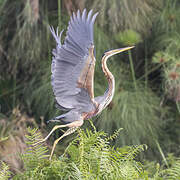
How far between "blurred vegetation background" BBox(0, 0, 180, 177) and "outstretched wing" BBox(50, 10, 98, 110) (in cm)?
160

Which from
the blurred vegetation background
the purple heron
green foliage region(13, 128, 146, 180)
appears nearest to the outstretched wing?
the purple heron

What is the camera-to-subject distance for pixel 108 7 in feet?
11.9

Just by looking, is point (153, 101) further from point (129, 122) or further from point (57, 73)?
point (57, 73)

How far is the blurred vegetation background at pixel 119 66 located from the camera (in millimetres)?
3459

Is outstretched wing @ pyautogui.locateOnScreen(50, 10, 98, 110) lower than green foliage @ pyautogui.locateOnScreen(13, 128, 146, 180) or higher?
higher

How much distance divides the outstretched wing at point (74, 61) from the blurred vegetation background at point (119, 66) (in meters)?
1.60

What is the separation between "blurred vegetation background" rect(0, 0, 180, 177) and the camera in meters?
3.46

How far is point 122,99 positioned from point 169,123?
0.65 metres

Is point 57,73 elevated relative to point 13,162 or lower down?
elevated

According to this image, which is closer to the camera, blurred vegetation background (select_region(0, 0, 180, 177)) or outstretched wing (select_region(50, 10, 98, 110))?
outstretched wing (select_region(50, 10, 98, 110))

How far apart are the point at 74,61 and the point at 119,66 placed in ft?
6.73

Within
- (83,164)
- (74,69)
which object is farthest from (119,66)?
(83,164)

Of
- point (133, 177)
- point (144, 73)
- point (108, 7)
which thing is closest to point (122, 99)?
point (144, 73)

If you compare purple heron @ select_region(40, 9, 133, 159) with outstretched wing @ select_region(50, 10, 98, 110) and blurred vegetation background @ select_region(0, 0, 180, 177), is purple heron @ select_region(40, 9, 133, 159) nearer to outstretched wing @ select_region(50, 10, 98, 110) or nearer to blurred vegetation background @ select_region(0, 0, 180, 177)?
outstretched wing @ select_region(50, 10, 98, 110)
